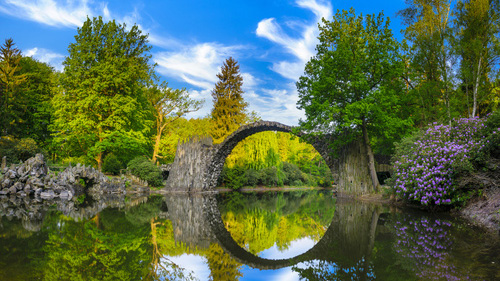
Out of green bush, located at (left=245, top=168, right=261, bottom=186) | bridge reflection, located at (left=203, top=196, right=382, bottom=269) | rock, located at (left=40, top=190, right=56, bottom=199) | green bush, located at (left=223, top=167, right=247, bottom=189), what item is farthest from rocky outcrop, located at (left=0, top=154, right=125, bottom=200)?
green bush, located at (left=245, top=168, right=261, bottom=186)

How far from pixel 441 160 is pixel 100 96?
19860 millimetres

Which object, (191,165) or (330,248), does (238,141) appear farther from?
(330,248)

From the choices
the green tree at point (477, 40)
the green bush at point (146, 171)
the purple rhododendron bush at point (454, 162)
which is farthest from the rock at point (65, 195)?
the green tree at point (477, 40)

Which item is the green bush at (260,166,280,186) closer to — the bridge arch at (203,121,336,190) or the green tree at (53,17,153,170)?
the bridge arch at (203,121,336,190)

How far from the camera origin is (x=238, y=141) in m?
21.8

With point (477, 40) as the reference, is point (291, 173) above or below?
below

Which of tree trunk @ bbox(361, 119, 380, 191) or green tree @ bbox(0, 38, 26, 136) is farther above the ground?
green tree @ bbox(0, 38, 26, 136)

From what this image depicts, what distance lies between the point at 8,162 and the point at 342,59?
60.0 feet

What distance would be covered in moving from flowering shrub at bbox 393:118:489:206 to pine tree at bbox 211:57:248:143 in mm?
18939

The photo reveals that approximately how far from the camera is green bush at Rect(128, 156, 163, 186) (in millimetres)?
21656

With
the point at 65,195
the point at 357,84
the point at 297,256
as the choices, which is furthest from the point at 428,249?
the point at 65,195

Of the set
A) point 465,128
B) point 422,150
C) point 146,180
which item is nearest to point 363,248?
point 422,150

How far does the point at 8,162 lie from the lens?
17.5 m

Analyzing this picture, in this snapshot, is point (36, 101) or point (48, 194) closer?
point (48, 194)
